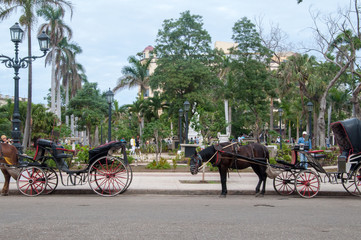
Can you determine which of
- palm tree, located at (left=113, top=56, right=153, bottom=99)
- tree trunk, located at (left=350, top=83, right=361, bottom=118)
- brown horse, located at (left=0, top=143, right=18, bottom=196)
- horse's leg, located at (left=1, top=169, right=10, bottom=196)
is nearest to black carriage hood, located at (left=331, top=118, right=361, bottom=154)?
brown horse, located at (left=0, top=143, right=18, bottom=196)

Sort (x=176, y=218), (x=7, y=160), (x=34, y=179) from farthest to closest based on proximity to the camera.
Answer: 1. (x=7, y=160)
2. (x=34, y=179)
3. (x=176, y=218)

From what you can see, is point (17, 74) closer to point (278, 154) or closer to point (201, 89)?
point (278, 154)

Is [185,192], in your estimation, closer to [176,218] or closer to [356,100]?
[176,218]

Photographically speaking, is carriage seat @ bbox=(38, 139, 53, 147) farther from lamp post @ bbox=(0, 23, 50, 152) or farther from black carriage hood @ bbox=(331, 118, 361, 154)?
black carriage hood @ bbox=(331, 118, 361, 154)

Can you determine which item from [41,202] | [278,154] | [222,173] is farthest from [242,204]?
[278,154]

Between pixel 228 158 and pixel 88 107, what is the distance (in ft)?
143

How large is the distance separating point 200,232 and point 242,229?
2.63ft

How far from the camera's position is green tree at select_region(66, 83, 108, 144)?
50.8 meters

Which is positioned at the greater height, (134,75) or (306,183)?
(134,75)

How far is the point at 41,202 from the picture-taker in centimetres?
1021

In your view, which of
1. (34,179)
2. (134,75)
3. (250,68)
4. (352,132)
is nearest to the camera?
(352,132)

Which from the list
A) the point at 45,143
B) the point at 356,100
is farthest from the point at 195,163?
the point at 356,100

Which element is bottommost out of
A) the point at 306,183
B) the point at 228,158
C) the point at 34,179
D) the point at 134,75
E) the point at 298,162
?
the point at 306,183

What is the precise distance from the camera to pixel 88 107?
5291cm
